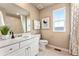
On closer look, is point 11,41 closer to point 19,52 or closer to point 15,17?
point 19,52

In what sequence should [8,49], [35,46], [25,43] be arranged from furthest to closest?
[35,46] < [25,43] < [8,49]

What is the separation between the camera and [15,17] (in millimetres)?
1736

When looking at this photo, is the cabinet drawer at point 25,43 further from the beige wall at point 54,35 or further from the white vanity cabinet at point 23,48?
the beige wall at point 54,35

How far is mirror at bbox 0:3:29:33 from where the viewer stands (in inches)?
65.8

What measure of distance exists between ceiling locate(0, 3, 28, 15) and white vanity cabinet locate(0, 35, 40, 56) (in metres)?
0.53

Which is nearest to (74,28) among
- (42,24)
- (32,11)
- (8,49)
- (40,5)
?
(42,24)

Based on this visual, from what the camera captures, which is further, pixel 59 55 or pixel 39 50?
pixel 39 50

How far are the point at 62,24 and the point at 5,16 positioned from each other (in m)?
1.05

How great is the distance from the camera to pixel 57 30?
1.75 meters

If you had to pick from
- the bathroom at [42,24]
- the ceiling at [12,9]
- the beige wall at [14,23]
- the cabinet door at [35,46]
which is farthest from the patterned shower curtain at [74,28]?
the beige wall at [14,23]

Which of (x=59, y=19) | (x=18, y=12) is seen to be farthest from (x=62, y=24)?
(x=18, y=12)

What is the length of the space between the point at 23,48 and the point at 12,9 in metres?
0.76

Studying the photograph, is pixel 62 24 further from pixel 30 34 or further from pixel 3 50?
pixel 3 50

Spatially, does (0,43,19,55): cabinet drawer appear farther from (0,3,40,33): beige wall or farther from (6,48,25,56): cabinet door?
(0,3,40,33): beige wall
